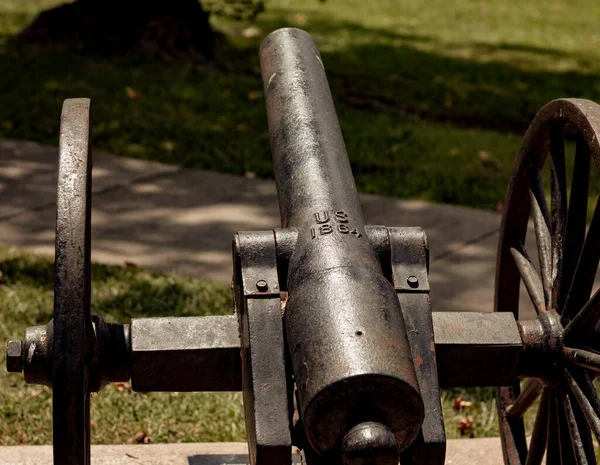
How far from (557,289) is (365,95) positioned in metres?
6.32

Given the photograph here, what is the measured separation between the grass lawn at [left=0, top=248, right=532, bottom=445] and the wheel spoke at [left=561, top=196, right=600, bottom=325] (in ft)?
4.21

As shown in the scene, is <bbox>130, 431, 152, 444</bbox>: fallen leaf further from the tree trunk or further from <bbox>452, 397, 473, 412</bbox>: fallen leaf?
the tree trunk

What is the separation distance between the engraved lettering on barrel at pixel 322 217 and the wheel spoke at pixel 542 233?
32.5 inches

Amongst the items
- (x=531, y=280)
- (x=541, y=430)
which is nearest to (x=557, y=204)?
(x=531, y=280)

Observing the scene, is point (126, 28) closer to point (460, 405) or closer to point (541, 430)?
point (460, 405)

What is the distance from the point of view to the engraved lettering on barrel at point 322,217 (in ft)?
9.02

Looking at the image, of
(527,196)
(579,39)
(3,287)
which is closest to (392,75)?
(579,39)

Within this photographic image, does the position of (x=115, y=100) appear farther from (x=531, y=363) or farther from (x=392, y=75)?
(x=531, y=363)

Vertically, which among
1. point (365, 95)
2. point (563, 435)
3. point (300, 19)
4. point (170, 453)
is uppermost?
point (563, 435)

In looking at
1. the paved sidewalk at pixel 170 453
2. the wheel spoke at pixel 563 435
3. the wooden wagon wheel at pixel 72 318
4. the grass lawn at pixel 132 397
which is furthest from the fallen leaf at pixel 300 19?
the wooden wagon wheel at pixel 72 318

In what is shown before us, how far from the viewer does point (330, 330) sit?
7.84 feet

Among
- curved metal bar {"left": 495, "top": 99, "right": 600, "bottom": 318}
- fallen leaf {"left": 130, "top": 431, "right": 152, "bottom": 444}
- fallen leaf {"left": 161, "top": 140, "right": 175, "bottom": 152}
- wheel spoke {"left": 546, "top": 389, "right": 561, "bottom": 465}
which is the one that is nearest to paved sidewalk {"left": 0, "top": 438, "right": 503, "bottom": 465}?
fallen leaf {"left": 130, "top": 431, "right": 152, "bottom": 444}

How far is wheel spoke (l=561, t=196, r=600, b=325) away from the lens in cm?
301

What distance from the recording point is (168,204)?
6.36m
